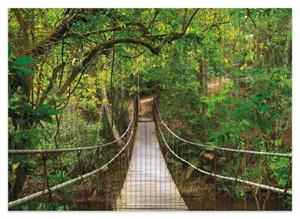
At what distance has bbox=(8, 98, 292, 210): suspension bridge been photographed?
3.68 metres

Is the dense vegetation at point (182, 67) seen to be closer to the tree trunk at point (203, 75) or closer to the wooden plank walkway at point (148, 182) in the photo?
the tree trunk at point (203, 75)

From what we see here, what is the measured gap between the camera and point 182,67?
429cm

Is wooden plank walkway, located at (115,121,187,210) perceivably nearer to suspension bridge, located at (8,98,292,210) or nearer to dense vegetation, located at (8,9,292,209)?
suspension bridge, located at (8,98,292,210)

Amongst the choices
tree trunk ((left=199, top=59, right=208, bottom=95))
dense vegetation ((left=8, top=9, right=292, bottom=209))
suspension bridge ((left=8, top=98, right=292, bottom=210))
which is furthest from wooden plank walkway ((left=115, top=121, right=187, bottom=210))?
tree trunk ((left=199, top=59, right=208, bottom=95))

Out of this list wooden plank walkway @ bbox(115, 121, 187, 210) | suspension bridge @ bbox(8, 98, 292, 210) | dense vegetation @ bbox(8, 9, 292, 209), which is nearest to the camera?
suspension bridge @ bbox(8, 98, 292, 210)

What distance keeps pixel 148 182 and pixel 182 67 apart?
1.36 meters

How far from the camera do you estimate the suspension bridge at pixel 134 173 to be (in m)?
3.68

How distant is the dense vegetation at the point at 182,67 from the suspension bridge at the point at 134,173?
104 mm

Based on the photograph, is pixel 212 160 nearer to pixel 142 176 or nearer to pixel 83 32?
pixel 142 176

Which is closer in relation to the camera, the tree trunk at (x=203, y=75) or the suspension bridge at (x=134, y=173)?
the suspension bridge at (x=134, y=173)

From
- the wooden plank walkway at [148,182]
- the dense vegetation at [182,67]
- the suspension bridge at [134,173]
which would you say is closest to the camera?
the suspension bridge at [134,173]

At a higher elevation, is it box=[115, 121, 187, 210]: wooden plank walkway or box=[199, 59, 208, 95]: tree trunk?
box=[199, 59, 208, 95]: tree trunk

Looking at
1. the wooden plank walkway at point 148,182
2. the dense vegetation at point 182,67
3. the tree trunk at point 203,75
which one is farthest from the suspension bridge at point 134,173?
the tree trunk at point 203,75
